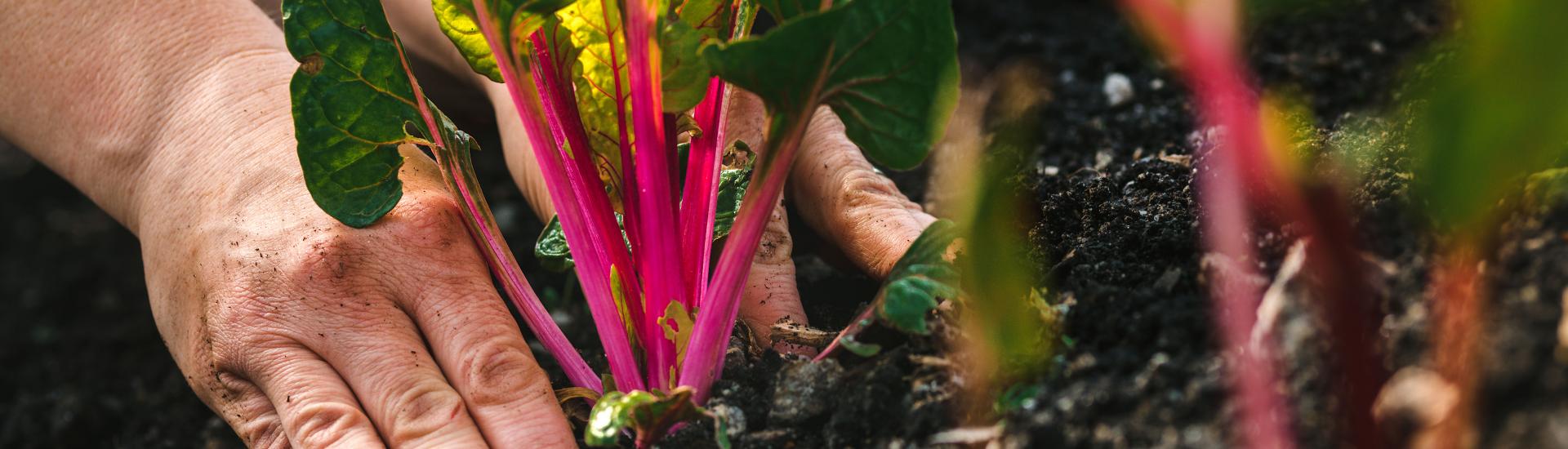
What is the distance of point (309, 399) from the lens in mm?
1013

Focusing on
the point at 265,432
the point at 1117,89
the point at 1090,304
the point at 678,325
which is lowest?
the point at 265,432

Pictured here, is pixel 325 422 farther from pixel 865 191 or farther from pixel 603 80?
pixel 865 191

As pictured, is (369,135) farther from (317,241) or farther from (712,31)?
(712,31)

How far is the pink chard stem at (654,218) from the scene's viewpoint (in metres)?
0.85

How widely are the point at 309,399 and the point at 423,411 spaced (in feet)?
0.44

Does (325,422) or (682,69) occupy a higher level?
(682,69)

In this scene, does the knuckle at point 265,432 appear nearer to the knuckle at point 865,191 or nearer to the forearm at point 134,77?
the forearm at point 134,77

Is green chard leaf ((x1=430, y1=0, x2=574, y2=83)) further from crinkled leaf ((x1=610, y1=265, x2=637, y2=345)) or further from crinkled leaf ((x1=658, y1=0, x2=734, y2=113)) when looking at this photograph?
crinkled leaf ((x1=610, y1=265, x2=637, y2=345))

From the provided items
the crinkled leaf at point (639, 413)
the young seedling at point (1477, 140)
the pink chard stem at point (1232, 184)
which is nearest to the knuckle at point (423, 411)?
the crinkled leaf at point (639, 413)

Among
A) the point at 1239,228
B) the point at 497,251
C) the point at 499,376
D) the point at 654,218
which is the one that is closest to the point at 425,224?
the point at 497,251

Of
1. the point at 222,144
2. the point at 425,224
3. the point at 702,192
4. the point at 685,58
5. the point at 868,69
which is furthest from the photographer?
the point at 222,144

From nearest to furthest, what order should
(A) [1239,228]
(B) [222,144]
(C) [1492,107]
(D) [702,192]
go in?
A: (C) [1492,107] < (A) [1239,228] < (D) [702,192] < (B) [222,144]

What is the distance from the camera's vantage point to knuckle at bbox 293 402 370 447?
986 millimetres

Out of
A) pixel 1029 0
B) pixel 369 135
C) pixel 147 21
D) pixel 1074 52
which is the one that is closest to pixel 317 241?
pixel 369 135
